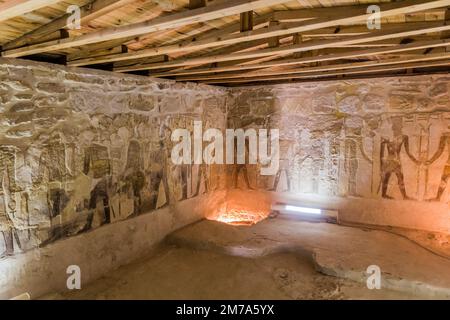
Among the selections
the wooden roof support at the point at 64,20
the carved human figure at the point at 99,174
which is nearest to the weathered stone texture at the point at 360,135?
the carved human figure at the point at 99,174

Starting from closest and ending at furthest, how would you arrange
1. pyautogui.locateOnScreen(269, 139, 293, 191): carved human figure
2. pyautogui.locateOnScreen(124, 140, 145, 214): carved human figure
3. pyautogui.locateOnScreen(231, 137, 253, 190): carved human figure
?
1. pyautogui.locateOnScreen(124, 140, 145, 214): carved human figure
2. pyautogui.locateOnScreen(269, 139, 293, 191): carved human figure
3. pyautogui.locateOnScreen(231, 137, 253, 190): carved human figure

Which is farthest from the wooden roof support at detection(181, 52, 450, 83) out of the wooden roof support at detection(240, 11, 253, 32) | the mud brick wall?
the wooden roof support at detection(240, 11, 253, 32)

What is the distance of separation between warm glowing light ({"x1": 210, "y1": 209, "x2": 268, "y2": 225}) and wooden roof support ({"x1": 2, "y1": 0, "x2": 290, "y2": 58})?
3520 mm

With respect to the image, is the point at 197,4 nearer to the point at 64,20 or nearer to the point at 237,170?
the point at 64,20

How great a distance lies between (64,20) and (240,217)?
3.88 meters

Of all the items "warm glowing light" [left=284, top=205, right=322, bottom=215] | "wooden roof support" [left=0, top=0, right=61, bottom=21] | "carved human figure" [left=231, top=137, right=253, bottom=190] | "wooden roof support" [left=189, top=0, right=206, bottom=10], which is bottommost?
"warm glowing light" [left=284, top=205, right=322, bottom=215]

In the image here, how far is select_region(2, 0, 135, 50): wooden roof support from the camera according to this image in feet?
5.57

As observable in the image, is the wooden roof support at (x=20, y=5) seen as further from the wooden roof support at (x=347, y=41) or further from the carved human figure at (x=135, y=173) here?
the carved human figure at (x=135, y=173)

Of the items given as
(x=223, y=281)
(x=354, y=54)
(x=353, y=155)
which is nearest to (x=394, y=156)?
(x=353, y=155)

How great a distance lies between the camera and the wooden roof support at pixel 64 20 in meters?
1.70

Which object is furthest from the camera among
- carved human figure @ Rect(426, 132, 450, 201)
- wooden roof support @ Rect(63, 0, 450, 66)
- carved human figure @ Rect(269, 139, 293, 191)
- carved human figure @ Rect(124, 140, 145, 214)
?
carved human figure @ Rect(269, 139, 293, 191)

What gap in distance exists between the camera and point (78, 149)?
3.06m

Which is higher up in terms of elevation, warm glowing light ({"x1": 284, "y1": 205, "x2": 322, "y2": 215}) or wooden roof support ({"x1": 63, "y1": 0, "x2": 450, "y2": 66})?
wooden roof support ({"x1": 63, "y1": 0, "x2": 450, "y2": 66})

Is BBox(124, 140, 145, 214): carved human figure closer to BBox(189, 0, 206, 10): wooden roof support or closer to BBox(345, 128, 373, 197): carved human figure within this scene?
BBox(189, 0, 206, 10): wooden roof support
